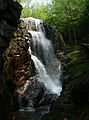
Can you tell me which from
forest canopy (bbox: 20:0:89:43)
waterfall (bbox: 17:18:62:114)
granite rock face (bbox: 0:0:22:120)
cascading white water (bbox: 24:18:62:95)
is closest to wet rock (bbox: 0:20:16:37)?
granite rock face (bbox: 0:0:22:120)

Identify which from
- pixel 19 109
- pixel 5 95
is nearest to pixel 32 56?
pixel 19 109

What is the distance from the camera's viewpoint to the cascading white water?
29.8 meters

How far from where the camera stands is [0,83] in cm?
1881

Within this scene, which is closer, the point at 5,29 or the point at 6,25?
the point at 5,29

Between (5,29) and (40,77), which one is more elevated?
(5,29)

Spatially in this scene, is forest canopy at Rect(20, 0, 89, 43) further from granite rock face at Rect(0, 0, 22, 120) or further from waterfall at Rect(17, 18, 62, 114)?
granite rock face at Rect(0, 0, 22, 120)

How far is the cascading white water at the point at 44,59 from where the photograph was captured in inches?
1174

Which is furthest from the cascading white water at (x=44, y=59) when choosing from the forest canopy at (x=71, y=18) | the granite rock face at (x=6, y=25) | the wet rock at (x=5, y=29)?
the wet rock at (x=5, y=29)

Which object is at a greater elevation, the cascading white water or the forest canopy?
the forest canopy

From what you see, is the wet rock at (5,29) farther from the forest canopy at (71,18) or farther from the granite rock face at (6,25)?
the forest canopy at (71,18)

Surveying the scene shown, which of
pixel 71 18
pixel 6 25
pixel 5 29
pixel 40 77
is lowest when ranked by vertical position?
pixel 40 77

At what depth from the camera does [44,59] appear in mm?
33094

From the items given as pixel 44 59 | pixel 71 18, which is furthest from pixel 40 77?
pixel 71 18

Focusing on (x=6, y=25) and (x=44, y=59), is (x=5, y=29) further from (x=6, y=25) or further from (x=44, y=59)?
(x=44, y=59)
